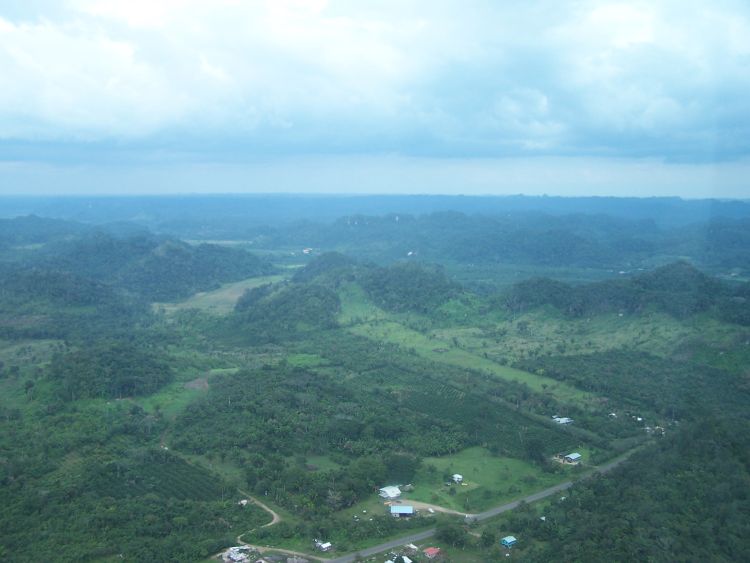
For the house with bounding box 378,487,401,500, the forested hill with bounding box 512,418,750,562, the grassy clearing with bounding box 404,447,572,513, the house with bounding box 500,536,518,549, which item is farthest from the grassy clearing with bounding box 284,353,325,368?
the house with bounding box 500,536,518,549

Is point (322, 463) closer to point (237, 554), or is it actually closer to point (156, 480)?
point (156, 480)

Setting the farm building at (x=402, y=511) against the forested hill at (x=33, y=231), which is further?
the forested hill at (x=33, y=231)

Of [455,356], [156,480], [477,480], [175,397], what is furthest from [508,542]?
[455,356]

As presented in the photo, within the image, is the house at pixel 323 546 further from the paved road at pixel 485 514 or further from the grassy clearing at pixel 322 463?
the grassy clearing at pixel 322 463

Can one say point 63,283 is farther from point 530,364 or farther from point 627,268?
point 627,268

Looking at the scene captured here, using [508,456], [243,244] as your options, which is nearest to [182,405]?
[508,456]

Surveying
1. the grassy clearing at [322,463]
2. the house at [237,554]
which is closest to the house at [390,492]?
the grassy clearing at [322,463]

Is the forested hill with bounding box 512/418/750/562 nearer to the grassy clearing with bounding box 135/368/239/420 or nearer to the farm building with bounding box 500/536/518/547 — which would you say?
the farm building with bounding box 500/536/518/547
